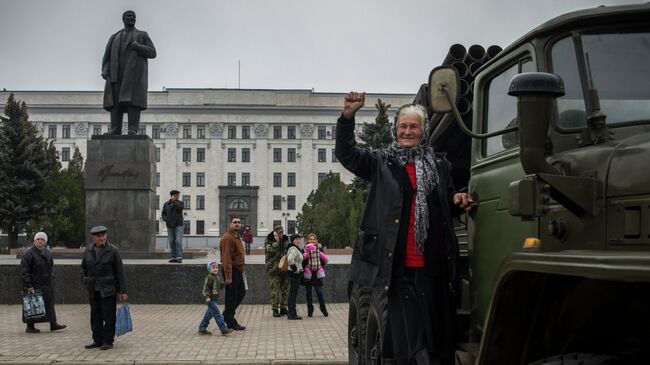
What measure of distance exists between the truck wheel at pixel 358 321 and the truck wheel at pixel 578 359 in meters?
2.44

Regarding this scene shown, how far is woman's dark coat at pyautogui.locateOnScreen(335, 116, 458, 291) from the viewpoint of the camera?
174 inches

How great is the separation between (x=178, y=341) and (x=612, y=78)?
9.60m

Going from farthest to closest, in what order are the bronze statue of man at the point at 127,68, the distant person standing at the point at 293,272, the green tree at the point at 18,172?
the green tree at the point at 18,172 → the bronze statue of man at the point at 127,68 → the distant person standing at the point at 293,272

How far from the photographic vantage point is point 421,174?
4.59 metres

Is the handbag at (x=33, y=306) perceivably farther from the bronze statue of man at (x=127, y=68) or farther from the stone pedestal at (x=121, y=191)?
the bronze statue of man at (x=127, y=68)

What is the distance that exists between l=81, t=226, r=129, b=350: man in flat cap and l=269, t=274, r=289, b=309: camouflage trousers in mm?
4818

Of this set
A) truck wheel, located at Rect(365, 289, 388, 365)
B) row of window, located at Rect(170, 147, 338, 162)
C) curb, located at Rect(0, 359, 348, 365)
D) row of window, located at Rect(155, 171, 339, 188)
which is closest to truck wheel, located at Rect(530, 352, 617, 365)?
truck wheel, located at Rect(365, 289, 388, 365)

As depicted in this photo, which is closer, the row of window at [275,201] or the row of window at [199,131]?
the row of window at [275,201]

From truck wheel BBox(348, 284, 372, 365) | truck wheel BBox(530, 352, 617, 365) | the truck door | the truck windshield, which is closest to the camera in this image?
truck wheel BBox(530, 352, 617, 365)

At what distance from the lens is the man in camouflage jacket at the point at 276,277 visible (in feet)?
52.1

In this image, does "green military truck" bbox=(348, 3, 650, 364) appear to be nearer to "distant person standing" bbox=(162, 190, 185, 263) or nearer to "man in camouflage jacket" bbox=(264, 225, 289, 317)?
"man in camouflage jacket" bbox=(264, 225, 289, 317)

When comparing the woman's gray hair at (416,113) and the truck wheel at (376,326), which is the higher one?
the woman's gray hair at (416,113)

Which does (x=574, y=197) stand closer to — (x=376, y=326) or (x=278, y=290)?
(x=376, y=326)

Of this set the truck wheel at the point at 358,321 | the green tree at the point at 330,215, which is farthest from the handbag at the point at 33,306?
the green tree at the point at 330,215
